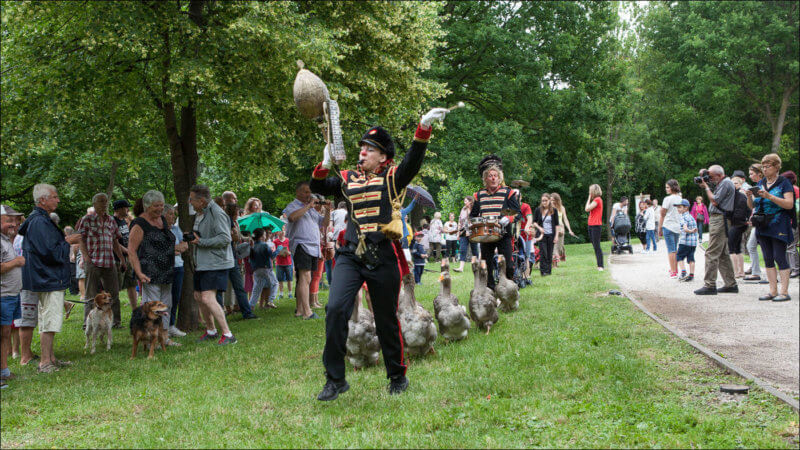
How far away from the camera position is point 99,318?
861 cm

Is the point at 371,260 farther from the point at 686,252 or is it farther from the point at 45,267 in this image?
the point at 686,252

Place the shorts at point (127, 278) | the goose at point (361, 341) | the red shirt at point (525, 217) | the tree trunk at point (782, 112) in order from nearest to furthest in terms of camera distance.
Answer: the goose at point (361, 341) → the shorts at point (127, 278) → the red shirt at point (525, 217) → the tree trunk at point (782, 112)

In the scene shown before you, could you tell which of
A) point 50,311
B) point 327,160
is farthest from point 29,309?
point 327,160

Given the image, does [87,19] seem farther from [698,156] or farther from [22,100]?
[698,156]

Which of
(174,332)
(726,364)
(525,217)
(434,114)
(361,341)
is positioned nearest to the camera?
(434,114)

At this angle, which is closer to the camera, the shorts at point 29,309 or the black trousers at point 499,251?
the shorts at point 29,309

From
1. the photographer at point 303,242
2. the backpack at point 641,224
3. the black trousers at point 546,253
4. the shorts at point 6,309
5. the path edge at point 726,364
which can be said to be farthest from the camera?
the backpack at point 641,224

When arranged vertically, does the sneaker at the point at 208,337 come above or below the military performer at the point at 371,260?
below

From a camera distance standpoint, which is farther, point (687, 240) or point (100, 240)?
point (687, 240)

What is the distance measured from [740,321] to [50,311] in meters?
8.62

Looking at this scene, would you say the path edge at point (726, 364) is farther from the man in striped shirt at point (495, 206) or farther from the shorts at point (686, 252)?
the shorts at point (686, 252)

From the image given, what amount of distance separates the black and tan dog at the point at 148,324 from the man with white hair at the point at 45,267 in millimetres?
960

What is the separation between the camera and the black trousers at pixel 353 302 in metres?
5.27

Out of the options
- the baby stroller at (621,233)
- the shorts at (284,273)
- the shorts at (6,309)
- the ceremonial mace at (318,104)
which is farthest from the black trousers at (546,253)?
the shorts at (6,309)
